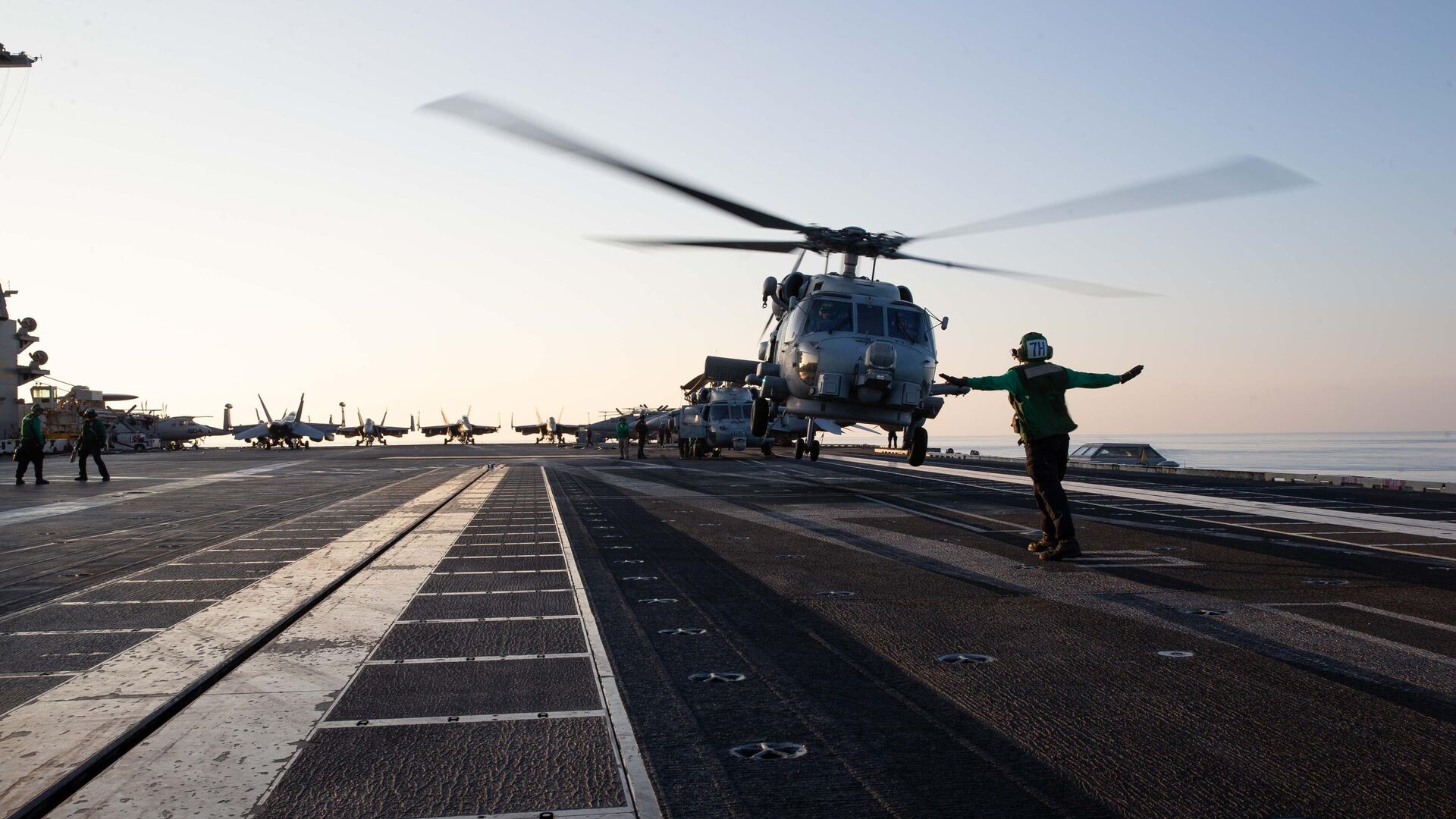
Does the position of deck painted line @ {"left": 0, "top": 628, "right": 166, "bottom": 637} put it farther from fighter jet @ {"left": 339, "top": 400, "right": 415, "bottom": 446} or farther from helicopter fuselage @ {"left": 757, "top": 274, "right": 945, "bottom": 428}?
fighter jet @ {"left": 339, "top": 400, "right": 415, "bottom": 446}

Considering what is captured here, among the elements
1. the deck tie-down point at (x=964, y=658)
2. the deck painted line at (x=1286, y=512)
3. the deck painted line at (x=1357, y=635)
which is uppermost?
the deck painted line at (x=1286, y=512)

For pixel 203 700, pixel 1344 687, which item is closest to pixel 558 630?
pixel 203 700

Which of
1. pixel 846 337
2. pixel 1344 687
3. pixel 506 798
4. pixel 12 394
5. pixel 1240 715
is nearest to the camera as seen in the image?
pixel 506 798

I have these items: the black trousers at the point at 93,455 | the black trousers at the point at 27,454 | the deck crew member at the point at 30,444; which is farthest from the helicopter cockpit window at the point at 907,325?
the black trousers at the point at 27,454

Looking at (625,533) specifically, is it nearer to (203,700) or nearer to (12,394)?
(203,700)

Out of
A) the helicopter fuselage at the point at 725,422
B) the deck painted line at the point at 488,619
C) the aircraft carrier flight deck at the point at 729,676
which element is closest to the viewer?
the aircraft carrier flight deck at the point at 729,676

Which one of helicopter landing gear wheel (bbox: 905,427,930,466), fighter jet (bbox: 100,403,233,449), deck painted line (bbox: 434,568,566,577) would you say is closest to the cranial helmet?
deck painted line (bbox: 434,568,566,577)

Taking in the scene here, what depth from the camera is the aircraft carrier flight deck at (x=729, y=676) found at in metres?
3.63

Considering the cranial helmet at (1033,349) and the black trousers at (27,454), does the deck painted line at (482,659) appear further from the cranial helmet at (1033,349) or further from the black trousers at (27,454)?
the black trousers at (27,454)

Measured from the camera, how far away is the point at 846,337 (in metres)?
22.6

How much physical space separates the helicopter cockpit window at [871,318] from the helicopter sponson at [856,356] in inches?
0.7

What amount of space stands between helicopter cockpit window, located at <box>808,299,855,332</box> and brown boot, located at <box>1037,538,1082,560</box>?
12799 mm

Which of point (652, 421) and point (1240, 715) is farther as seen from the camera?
point (652, 421)

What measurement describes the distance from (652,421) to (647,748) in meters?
82.7
